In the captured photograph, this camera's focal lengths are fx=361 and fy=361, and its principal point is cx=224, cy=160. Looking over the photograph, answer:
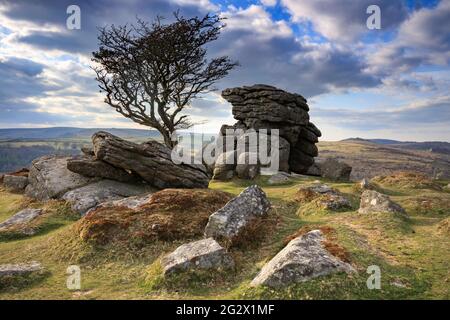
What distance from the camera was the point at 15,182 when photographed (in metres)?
34.5

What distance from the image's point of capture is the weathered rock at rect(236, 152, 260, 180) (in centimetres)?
3806

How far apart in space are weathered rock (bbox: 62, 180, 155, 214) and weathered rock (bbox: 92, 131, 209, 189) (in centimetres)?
119

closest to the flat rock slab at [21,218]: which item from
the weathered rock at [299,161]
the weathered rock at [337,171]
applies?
the weathered rock at [337,171]

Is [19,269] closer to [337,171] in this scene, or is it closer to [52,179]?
[52,179]

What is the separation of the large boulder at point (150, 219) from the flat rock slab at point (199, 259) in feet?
12.0

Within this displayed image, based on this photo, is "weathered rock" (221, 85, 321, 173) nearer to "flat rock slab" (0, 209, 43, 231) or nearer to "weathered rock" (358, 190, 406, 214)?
"weathered rock" (358, 190, 406, 214)

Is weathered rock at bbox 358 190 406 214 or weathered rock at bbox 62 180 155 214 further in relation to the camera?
weathered rock at bbox 62 180 155 214

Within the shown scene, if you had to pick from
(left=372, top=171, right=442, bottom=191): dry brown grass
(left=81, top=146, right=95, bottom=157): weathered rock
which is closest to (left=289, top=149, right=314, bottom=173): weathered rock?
(left=372, top=171, right=442, bottom=191): dry brown grass

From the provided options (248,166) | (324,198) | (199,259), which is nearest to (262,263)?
(199,259)

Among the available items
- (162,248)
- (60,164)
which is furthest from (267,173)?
(162,248)
